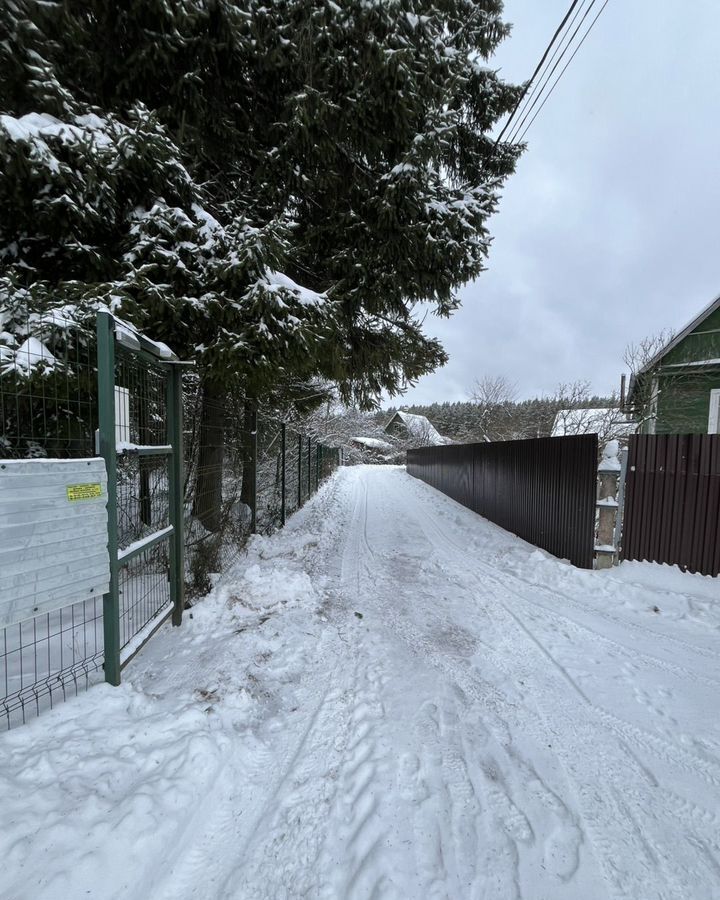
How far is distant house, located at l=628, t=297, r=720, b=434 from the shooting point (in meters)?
10.9

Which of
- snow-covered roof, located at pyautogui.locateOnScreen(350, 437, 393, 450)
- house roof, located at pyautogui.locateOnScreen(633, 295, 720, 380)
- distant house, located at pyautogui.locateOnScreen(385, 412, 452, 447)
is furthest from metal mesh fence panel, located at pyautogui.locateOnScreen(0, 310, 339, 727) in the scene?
snow-covered roof, located at pyautogui.locateOnScreen(350, 437, 393, 450)

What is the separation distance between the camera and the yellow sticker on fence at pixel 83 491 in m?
2.24

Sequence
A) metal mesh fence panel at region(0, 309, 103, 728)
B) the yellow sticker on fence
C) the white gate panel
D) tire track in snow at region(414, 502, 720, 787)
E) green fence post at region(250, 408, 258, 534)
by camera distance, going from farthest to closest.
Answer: green fence post at region(250, 408, 258, 534) → metal mesh fence panel at region(0, 309, 103, 728) → the yellow sticker on fence → tire track in snow at region(414, 502, 720, 787) → the white gate panel

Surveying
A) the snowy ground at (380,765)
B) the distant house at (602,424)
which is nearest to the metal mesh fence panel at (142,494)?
the snowy ground at (380,765)

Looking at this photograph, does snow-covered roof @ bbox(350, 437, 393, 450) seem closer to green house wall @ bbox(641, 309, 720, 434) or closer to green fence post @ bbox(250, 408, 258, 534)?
green house wall @ bbox(641, 309, 720, 434)

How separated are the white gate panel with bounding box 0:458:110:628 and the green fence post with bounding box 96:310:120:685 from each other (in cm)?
6

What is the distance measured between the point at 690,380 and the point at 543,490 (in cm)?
818

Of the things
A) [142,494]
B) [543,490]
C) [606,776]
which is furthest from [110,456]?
[543,490]

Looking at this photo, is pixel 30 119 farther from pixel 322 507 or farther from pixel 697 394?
pixel 697 394

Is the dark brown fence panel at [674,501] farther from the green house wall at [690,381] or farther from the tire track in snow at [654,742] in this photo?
the green house wall at [690,381]

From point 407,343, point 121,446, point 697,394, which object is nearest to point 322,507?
point 407,343

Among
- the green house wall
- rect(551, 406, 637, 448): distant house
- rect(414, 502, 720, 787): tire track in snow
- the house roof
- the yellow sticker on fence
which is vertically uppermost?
the house roof

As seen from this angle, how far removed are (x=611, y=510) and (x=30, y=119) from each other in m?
7.56

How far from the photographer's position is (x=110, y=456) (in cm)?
247
